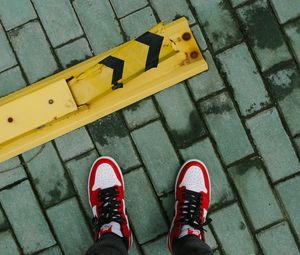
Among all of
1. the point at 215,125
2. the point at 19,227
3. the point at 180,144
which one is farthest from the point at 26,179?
the point at 215,125

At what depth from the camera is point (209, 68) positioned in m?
3.24

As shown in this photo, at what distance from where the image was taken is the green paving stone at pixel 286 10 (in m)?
3.25

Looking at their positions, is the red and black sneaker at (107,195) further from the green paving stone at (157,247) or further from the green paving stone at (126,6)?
the green paving stone at (126,6)

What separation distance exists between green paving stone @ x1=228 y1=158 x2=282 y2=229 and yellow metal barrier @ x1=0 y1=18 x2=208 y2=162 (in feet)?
2.52

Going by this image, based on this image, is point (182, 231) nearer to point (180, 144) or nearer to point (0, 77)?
point (180, 144)

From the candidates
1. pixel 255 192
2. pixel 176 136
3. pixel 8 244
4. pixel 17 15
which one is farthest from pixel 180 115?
pixel 8 244

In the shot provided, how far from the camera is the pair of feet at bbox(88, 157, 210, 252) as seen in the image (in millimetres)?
3145

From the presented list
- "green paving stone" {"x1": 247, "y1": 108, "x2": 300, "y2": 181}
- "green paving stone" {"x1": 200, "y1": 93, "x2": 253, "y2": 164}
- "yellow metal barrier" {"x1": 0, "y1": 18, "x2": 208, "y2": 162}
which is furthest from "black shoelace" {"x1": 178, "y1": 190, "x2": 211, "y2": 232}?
"yellow metal barrier" {"x1": 0, "y1": 18, "x2": 208, "y2": 162}

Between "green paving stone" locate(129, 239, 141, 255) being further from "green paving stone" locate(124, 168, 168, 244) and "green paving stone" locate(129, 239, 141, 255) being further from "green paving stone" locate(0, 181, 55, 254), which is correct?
"green paving stone" locate(0, 181, 55, 254)

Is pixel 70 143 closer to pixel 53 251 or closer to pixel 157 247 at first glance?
pixel 53 251

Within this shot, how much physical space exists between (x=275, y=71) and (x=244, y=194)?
90cm

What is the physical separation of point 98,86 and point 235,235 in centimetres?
142

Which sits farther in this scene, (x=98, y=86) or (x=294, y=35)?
(x=294, y=35)

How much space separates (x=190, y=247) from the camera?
9.33 ft
